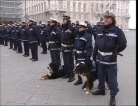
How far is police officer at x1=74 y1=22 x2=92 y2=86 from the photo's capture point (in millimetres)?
6949

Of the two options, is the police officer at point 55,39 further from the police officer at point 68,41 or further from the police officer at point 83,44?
the police officer at point 83,44

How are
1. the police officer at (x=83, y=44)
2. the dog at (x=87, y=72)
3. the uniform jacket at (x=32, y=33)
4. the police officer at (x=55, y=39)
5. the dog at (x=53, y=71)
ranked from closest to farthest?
the dog at (x=87, y=72), the police officer at (x=83, y=44), the dog at (x=53, y=71), the police officer at (x=55, y=39), the uniform jacket at (x=32, y=33)

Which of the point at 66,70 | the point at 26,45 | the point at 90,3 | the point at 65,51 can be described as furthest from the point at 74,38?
the point at 90,3

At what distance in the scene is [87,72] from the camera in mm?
6473

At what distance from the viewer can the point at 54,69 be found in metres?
8.38

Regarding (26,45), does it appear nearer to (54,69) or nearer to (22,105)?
(54,69)

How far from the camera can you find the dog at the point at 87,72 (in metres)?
6.45

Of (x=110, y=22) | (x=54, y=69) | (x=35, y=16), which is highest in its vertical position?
(x=35, y=16)

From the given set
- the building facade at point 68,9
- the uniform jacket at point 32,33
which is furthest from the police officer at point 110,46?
the building facade at point 68,9

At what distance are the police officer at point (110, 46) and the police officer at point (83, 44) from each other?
0.90 metres

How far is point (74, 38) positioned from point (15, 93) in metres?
2.69

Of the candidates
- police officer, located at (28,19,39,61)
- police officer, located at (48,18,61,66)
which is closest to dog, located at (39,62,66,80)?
police officer, located at (48,18,61,66)

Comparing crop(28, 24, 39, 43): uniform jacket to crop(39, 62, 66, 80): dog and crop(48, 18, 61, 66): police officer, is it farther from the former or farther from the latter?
crop(39, 62, 66, 80): dog

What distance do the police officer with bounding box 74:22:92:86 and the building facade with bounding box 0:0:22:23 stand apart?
3263 inches
